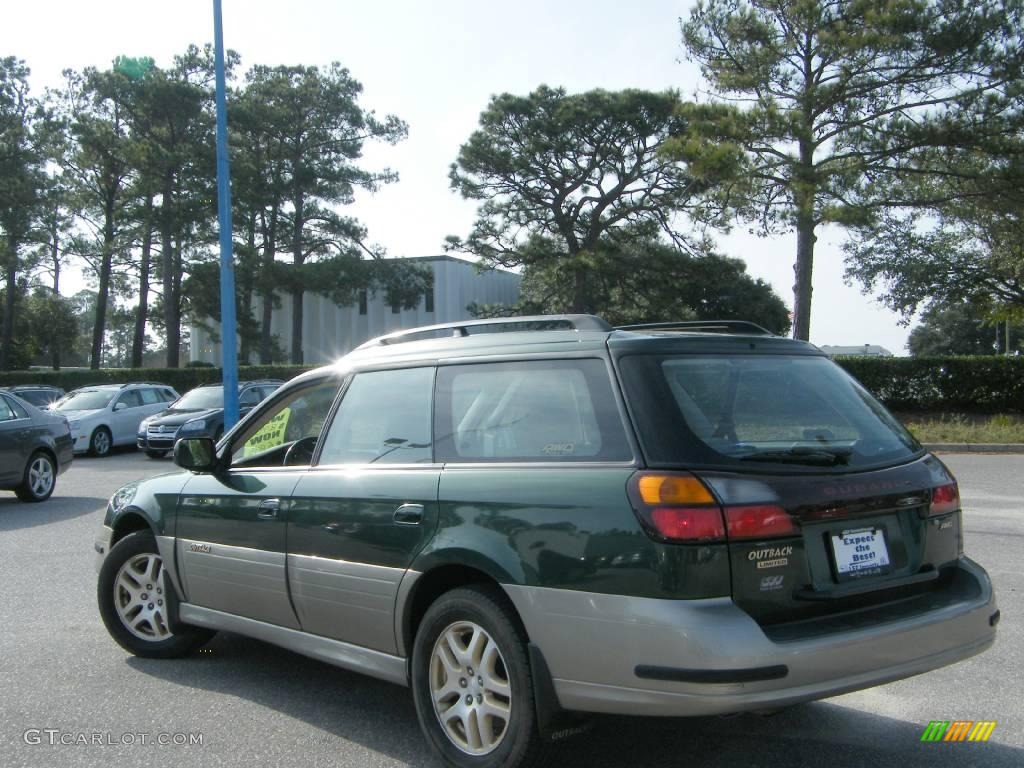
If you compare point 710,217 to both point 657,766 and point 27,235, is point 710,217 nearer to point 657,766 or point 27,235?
point 657,766

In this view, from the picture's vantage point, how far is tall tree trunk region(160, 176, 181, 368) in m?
39.3

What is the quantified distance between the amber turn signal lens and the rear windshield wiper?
25 centimetres

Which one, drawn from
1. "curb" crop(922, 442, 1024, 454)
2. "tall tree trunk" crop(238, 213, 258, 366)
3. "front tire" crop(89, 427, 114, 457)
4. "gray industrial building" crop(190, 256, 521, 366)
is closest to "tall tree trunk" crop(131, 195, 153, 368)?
"tall tree trunk" crop(238, 213, 258, 366)

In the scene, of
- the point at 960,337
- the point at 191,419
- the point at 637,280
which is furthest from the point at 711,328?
the point at 960,337

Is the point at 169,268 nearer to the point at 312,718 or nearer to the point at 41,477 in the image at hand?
the point at 41,477

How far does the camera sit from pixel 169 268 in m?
42.8

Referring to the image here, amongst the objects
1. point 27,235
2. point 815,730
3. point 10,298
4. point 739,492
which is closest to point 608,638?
point 739,492

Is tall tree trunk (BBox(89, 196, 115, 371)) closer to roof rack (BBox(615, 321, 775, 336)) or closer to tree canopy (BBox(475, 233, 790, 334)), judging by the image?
tree canopy (BBox(475, 233, 790, 334))

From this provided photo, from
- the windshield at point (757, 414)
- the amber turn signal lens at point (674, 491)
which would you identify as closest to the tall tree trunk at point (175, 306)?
the windshield at point (757, 414)

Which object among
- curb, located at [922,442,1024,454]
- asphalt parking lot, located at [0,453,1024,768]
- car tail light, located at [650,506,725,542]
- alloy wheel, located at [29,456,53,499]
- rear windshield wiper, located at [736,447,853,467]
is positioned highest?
rear windshield wiper, located at [736,447,853,467]

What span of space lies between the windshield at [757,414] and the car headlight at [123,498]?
3.42 metres

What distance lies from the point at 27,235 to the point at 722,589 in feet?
158

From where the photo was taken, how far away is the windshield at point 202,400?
22.1 metres

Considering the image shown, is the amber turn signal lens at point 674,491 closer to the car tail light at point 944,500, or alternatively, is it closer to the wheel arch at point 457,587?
the wheel arch at point 457,587
